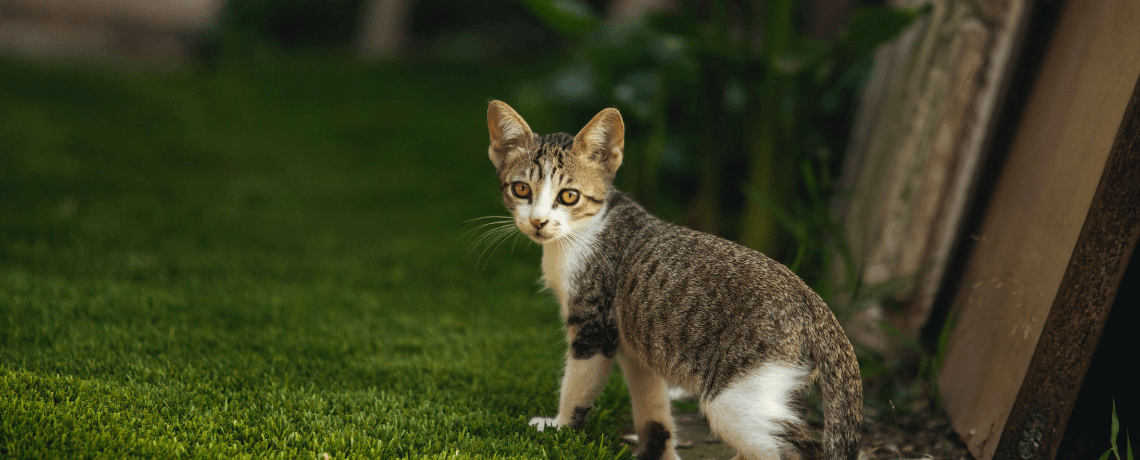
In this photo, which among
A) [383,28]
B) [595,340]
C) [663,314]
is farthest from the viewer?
[383,28]

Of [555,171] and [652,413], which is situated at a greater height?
[555,171]

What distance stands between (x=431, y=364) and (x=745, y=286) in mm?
1430

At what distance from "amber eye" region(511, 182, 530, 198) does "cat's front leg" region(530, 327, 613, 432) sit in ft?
1.48

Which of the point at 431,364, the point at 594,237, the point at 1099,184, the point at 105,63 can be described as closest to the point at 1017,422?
the point at 1099,184

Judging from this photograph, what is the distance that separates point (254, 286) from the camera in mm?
3762

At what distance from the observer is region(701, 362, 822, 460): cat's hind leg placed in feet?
5.80

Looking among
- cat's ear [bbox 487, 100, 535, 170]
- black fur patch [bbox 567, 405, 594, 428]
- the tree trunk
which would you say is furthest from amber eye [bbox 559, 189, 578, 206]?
the tree trunk

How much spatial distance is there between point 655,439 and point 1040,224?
55.0 inches

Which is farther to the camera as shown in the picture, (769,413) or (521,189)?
(521,189)

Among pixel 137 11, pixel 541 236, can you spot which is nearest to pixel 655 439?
pixel 541 236

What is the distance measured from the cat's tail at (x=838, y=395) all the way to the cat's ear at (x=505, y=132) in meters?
1.09

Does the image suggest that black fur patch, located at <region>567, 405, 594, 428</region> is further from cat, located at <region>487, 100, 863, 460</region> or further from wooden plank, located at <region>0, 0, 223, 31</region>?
wooden plank, located at <region>0, 0, 223, 31</region>

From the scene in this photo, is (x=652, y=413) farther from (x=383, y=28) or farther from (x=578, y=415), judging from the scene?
(x=383, y=28)

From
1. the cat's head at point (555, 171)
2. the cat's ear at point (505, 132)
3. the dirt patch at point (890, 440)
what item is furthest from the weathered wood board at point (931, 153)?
the cat's ear at point (505, 132)
